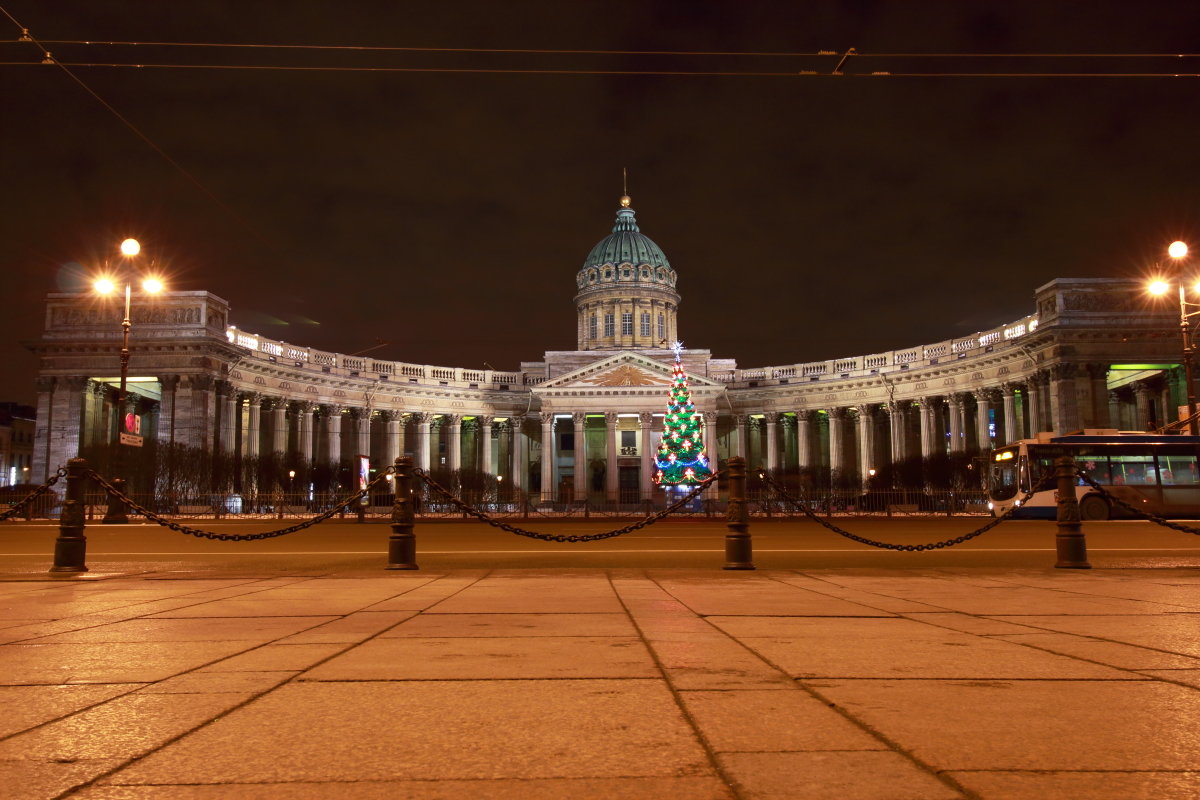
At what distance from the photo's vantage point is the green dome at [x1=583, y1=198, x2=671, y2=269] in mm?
Answer: 111250

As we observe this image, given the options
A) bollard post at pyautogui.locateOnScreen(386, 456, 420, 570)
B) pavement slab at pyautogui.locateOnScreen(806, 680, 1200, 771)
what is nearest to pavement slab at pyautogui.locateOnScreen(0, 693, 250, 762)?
pavement slab at pyautogui.locateOnScreen(806, 680, 1200, 771)

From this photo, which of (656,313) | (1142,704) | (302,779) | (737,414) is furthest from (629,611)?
(656,313)

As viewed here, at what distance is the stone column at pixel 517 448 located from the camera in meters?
92.6

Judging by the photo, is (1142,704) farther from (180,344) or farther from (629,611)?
(180,344)

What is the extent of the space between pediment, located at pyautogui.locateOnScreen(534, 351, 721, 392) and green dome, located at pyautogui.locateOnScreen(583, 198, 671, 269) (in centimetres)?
2782

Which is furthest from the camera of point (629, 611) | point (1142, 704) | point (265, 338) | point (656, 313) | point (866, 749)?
point (656, 313)

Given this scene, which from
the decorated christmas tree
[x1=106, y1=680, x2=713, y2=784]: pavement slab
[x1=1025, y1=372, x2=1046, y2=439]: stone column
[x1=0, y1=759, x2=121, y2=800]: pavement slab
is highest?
[x1=1025, y1=372, x2=1046, y2=439]: stone column

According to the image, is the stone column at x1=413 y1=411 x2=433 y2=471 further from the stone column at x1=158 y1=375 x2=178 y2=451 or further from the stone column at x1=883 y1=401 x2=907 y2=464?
the stone column at x1=883 y1=401 x2=907 y2=464

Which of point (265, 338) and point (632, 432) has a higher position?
point (265, 338)

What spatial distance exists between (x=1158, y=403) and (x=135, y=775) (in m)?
78.7

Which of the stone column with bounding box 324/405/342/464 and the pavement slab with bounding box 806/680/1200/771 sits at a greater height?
the stone column with bounding box 324/405/342/464

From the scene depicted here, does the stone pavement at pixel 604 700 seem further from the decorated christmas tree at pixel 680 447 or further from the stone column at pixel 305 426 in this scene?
the stone column at pixel 305 426

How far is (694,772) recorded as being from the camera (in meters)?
3.14

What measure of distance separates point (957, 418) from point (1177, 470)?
3865 cm
